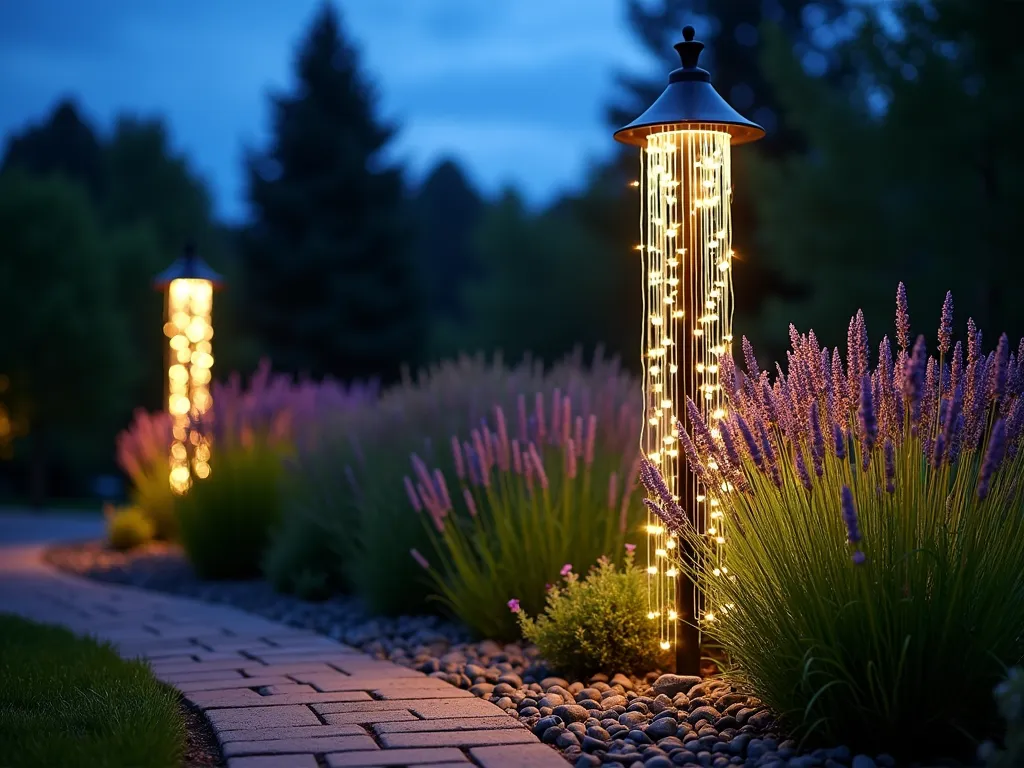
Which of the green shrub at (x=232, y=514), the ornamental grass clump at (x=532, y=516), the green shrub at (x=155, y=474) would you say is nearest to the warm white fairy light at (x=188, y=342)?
the green shrub at (x=155, y=474)

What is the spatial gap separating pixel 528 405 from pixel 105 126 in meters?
30.8

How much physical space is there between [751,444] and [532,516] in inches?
73.9

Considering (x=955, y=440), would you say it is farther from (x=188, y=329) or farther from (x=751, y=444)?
(x=188, y=329)

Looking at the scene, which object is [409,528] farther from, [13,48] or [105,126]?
[13,48]

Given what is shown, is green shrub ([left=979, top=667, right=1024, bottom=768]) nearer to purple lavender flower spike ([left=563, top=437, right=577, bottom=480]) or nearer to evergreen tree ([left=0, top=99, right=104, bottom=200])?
purple lavender flower spike ([left=563, top=437, right=577, bottom=480])

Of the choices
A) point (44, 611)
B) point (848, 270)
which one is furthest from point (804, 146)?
point (44, 611)

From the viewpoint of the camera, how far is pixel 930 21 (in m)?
10.9

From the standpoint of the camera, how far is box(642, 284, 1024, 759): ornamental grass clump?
2715mm

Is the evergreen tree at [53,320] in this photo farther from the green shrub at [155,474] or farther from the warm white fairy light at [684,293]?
the warm white fairy light at [684,293]

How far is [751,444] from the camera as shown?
2842 millimetres

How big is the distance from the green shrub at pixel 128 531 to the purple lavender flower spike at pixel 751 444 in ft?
25.5

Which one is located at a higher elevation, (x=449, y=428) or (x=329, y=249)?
(x=329, y=249)

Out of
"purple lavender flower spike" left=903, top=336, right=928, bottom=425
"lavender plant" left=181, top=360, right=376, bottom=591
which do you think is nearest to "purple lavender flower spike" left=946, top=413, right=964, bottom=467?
"purple lavender flower spike" left=903, top=336, right=928, bottom=425

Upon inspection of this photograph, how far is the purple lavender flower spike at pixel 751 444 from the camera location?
2822 mm
